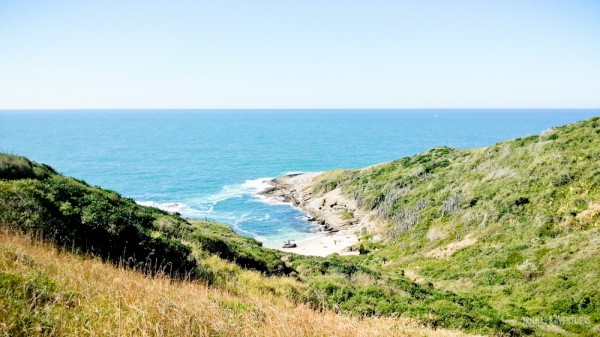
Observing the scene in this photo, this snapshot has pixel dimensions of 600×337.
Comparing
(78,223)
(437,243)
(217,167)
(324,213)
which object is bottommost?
(324,213)

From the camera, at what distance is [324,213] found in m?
69.1

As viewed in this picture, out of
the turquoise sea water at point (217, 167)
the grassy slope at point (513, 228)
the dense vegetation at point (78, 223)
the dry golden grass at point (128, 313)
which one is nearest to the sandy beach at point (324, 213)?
the turquoise sea water at point (217, 167)

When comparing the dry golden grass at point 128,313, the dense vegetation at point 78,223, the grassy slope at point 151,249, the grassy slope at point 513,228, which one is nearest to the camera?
the dry golden grass at point 128,313

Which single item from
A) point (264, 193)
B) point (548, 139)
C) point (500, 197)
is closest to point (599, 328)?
point (500, 197)

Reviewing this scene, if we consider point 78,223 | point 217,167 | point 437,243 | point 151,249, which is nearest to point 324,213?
point 437,243

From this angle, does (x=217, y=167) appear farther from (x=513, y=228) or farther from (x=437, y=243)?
(x=513, y=228)

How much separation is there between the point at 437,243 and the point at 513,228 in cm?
806

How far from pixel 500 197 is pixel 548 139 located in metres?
15.1

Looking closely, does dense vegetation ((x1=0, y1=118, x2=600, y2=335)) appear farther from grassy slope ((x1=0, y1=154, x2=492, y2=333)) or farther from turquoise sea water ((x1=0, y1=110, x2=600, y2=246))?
turquoise sea water ((x1=0, y1=110, x2=600, y2=246))

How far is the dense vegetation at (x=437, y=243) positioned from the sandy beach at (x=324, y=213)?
505cm

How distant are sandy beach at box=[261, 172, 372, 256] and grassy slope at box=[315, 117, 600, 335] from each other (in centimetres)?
488

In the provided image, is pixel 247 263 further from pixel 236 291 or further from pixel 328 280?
pixel 236 291

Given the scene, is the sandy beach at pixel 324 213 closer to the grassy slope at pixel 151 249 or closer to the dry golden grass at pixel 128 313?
the grassy slope at pixel 151 249

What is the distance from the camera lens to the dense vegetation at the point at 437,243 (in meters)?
13.1
